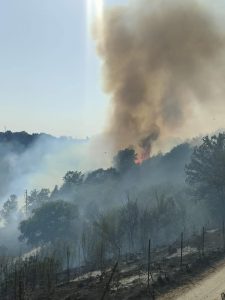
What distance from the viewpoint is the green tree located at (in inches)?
3713

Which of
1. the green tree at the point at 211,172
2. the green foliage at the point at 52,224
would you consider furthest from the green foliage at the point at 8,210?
the green tree at the point at 211,172

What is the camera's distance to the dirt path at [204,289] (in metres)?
37.4

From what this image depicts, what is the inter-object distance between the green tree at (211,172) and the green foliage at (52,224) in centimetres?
3379

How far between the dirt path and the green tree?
49.0 metres

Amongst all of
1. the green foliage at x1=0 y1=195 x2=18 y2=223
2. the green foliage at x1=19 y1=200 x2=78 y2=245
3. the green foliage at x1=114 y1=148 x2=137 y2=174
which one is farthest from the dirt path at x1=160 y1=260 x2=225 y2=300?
the green foliage at x1=0 y1=195 x2=18 y2=223

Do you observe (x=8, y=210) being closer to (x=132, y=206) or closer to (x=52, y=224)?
(x=52, y=224)

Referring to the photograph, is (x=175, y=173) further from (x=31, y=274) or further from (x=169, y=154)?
(x=31, y=274)

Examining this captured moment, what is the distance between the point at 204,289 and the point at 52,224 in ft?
263

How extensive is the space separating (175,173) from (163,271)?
323 ft

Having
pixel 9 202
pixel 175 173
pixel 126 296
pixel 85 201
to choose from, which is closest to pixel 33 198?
pixel 9 202

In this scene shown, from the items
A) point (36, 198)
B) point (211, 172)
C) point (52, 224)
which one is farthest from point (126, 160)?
point (211, 172)

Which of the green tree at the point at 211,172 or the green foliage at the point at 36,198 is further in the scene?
the green foliage at the point at 36,198

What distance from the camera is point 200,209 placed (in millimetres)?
99688

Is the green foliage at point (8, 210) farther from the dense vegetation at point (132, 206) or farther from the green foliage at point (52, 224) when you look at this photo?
the green foliage at point (52, 224)
